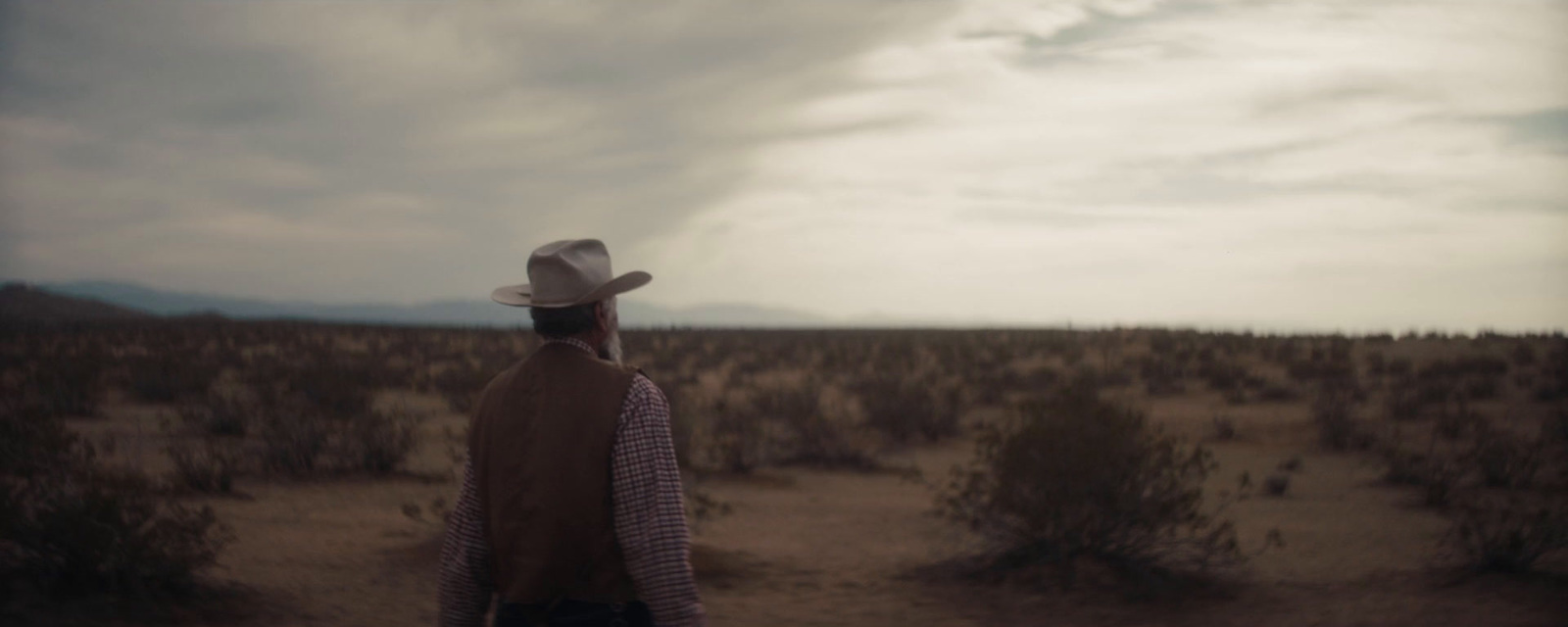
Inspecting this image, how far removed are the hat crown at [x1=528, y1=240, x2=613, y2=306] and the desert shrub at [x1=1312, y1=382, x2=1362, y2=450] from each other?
14874 millimetres

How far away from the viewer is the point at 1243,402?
824 inches

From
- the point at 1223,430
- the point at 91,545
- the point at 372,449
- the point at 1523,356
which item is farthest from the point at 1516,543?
the point at 1523,356

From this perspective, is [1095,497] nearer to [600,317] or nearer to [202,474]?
[600,317]

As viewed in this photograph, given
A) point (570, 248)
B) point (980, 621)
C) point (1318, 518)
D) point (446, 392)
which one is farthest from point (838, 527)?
point (446, 392)

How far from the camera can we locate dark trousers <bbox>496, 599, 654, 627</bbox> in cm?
287

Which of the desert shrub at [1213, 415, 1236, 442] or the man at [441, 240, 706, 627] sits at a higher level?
the man at [441, 240, 706, 627]

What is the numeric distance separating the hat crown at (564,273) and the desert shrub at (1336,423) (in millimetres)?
14874

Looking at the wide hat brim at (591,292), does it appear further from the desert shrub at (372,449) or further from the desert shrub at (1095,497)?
the desert shrub at (372,449)

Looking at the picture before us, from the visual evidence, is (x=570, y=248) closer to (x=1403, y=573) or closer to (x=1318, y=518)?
(x=1403, y=573)

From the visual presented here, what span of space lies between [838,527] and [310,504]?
529cm

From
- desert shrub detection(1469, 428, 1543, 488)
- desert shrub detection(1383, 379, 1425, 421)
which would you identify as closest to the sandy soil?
desert shrub detection(1469, 428, 1543, 488)

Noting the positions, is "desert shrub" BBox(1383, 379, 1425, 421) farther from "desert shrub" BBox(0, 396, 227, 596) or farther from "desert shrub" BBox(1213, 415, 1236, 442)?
"desert shrub" BBox(0, 396, 227, 596)

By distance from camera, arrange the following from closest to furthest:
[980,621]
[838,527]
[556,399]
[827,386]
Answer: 1. [556,399]
2. [980,621]
3. [838,527]
4. [827,386]

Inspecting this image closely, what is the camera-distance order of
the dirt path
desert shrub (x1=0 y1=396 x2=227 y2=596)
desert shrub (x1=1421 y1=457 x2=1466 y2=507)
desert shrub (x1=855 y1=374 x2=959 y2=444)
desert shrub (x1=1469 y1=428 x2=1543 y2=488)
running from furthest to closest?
1. desert shrub (x1=855 y1=374 x2=959 y2=444)
2. desert shrub (x1=1469 y1=428 x2=1543 y2=488)
3. desert shrub (x1=1421 y1=457 x2=1466 y2=507)
4. the dirt path
5. desert shrub (x1=0 y1=396 x2=227 y2=596)
